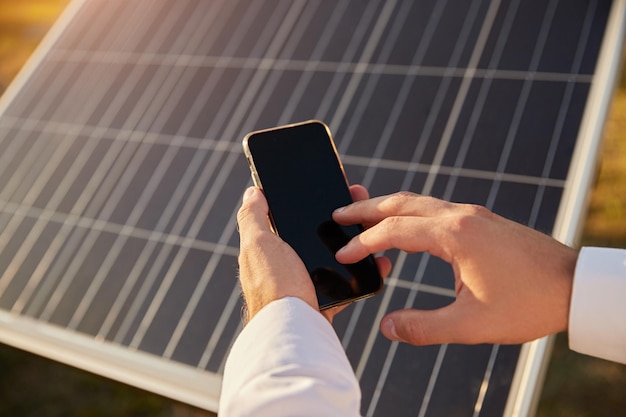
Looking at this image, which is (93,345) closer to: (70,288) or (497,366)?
(70,288)

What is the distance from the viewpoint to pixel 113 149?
3654 mm

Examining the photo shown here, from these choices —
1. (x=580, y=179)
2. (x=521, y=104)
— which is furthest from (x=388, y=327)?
(x=521, y=104)

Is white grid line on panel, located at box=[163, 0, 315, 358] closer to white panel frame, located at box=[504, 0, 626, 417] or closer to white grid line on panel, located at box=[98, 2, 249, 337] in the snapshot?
white grid line on panel, located at box=[98, 2, 249, 337]

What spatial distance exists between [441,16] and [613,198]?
2065mm

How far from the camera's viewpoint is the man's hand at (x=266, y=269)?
157 cm

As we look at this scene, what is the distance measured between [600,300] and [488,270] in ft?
0.85

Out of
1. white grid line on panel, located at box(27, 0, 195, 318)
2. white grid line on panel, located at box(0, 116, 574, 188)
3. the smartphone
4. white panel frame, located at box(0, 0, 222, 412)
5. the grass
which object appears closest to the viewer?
the smartphone

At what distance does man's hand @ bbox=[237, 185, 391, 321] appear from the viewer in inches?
61.9

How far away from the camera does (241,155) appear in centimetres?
336

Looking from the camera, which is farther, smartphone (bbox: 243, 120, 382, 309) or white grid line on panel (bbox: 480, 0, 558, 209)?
white grid line on panel (bbox: 480, 0, 558, 209)

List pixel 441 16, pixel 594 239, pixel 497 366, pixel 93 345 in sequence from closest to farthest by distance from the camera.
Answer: pixel 497 366 → pixel 93 345 → pixel 441 16 → pixel 594 239

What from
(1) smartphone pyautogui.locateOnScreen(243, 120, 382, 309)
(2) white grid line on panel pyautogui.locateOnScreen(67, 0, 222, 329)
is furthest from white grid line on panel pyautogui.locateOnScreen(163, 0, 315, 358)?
(1) smartphone pyautogui.locateOnScreen(243, 120, 382, 309)

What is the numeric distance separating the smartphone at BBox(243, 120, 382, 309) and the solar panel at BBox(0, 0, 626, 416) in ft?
2.29

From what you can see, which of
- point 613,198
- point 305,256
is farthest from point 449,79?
point 613,198
